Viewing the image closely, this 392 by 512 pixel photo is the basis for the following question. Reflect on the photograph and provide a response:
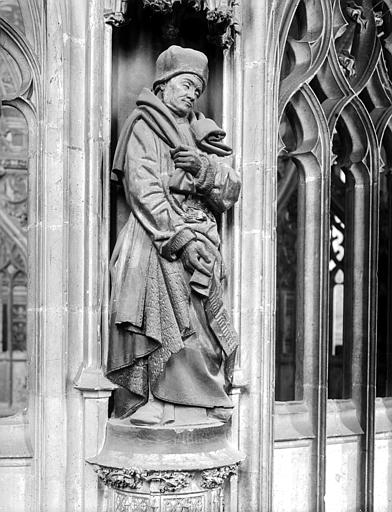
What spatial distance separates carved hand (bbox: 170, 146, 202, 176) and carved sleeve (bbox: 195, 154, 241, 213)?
49mm

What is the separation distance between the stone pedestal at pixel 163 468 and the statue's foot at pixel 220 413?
0.09 metres

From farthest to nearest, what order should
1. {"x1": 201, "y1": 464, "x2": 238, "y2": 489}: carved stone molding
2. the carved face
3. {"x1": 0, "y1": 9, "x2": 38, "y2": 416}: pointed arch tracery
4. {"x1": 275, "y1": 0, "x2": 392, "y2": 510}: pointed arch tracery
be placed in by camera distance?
1. {"x1": 0, "y1": 9, "x2": 38, "y2": 416}: pointed arch tracery
2. {"x1": 275, "y1": 0, "x2": 392, "y2": 510}: pointed arch tracery
3. the carved face
4. {"x1": 201, "y1": 464, "x2": 238, "y2": 489}: carved stone molding

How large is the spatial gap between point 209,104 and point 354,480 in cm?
333

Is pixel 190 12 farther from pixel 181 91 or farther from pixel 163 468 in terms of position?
pixel 163 468

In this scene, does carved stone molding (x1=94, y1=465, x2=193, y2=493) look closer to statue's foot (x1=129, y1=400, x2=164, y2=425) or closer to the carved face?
statue's foot (x1=129, y1=400, x2=164, y2=425)

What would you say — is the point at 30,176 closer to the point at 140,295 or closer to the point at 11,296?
the point at 140,295

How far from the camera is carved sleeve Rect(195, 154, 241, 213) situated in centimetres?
504

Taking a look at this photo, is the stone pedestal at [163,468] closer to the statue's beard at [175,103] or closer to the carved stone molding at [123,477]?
the carved stone molding at [123,477]

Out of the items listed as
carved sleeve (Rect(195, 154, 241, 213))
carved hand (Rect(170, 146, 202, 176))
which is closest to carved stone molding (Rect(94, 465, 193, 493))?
carved sleeve (Rect(195, 154, 241, 213))

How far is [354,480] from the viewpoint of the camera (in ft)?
21.5

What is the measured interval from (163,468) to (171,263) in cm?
128

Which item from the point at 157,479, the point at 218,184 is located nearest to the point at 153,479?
the point at 157,479

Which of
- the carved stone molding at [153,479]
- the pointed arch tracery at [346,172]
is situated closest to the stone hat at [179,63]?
the pointed arch tracery at [346,172]

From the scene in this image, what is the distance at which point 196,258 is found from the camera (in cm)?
496
